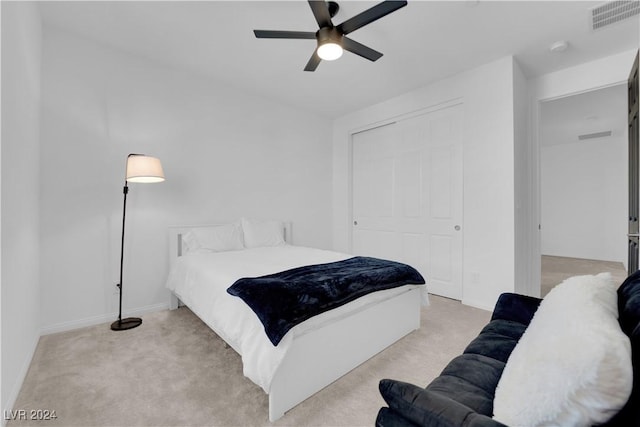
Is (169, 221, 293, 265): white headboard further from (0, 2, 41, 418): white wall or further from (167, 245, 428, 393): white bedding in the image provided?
(0, 2, 41, 418): white wall

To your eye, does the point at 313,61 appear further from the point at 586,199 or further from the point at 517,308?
the point at 586,199

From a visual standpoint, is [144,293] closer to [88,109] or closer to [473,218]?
[88,109]

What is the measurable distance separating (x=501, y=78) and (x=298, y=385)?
11.5ft

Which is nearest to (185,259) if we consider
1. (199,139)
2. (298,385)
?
(199,139)

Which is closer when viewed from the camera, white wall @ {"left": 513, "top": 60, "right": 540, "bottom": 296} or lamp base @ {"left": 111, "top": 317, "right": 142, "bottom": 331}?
lamp base @ {"left": 111, "top": 317, "right": 142, "bottom": 331}

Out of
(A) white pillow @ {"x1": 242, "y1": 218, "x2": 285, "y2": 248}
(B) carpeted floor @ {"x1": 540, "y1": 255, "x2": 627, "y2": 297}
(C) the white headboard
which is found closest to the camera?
(C) the white headboard

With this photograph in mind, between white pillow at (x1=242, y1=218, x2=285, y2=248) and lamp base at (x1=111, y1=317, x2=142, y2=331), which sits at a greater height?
white pillow at (x1=242, y1=218, x2=285, y2=248)

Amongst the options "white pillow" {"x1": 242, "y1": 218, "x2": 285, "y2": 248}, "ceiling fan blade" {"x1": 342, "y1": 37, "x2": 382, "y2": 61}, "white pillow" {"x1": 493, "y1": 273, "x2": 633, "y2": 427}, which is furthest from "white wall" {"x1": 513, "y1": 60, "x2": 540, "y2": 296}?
"white pillow" {"x1": 242, "y1": 218, "x2": 285, "y2": 248}

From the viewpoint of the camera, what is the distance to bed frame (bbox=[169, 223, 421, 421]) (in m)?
1.59

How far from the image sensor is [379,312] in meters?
2.21

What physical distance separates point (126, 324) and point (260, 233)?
64.1 inches

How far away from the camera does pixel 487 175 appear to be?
3.22 meters

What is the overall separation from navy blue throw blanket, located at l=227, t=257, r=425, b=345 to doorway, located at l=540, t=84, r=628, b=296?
4.09 m

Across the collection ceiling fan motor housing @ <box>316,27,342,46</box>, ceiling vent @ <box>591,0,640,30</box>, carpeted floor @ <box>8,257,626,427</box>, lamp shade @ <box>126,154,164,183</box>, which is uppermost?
ceiling vent @ <box>591,0,640,30</box>
